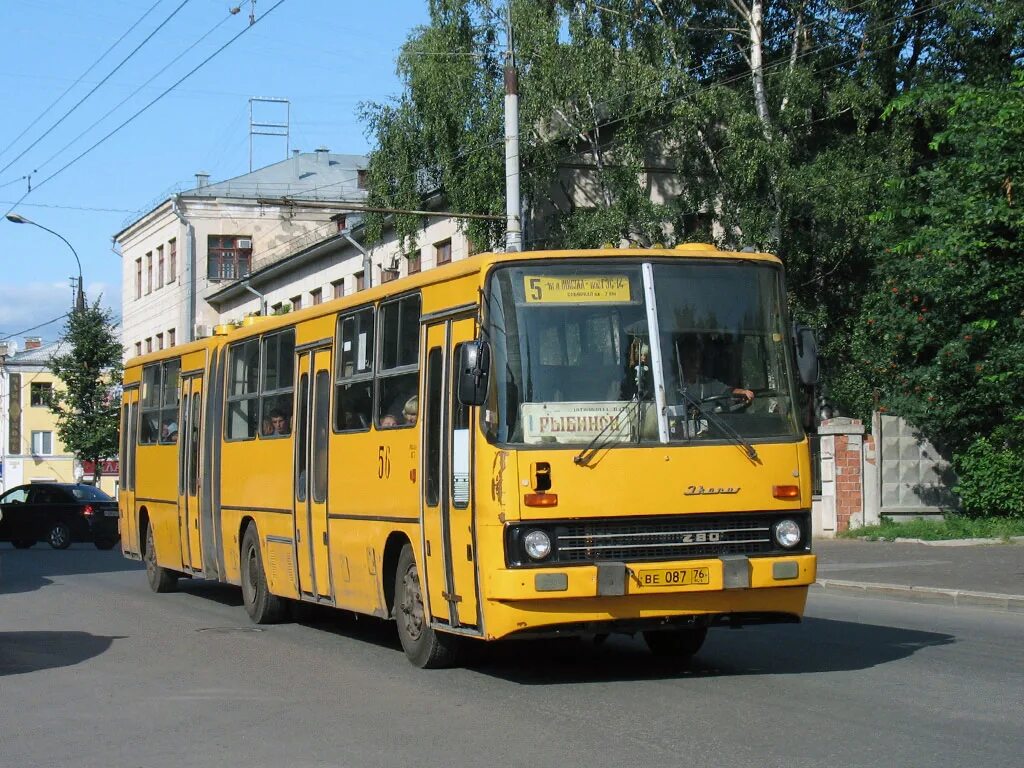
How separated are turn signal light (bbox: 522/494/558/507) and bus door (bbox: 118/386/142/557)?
41.8ft

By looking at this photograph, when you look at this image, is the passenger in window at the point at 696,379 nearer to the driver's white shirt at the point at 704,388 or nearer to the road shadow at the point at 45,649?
the driver's white shirt at the point at 704,388

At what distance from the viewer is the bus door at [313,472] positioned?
13.6 metres

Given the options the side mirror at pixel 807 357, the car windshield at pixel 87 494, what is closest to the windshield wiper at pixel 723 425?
the side mirror at pixel 807 357

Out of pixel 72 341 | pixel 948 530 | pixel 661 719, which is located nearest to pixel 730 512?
pixel 661 719

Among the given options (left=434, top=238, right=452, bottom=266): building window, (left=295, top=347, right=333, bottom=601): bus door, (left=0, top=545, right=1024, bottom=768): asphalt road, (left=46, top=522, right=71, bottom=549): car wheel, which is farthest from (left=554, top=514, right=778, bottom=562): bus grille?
(left=434, top=238, right=452, bottom=266): building window

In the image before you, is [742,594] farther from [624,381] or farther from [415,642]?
[415,642]

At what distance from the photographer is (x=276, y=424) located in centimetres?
1512

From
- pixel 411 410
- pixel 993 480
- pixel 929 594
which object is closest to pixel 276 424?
pixel 411 410

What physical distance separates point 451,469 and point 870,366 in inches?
788

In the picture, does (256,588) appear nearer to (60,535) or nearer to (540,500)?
(540,500)

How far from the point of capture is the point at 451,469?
35.1 feet

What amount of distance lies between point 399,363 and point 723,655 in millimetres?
3372

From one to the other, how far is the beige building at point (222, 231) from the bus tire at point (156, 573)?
43772 mm

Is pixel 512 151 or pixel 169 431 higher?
pixel 512 151
